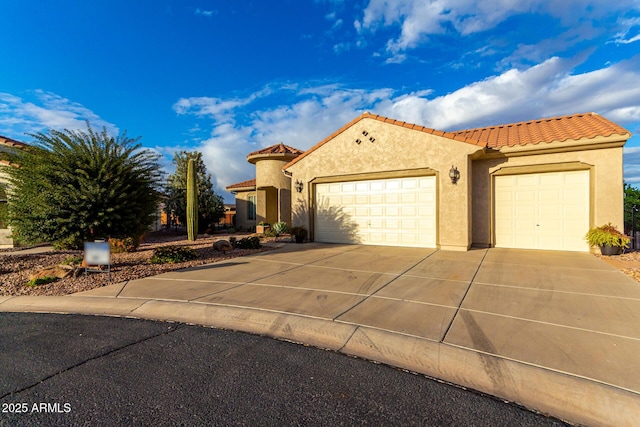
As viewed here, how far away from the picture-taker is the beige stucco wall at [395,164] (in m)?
10.9

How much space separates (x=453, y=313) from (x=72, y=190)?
9213 mm

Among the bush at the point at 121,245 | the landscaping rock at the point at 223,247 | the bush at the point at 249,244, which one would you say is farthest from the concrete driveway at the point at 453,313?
the bush at the point at 121,245

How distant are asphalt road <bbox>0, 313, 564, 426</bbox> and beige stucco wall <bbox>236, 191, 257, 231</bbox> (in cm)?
1889

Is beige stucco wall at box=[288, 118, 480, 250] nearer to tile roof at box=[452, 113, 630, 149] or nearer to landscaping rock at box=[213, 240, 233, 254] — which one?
tile roof at box=[452, 113, 630, 149]

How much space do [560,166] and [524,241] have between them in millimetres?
2761

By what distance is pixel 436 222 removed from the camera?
37.0ft

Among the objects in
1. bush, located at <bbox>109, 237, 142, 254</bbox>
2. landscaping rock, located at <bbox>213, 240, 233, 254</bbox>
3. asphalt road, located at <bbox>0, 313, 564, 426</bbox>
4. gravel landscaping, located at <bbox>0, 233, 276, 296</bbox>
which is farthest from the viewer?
bush, located at <bbox>109, 237, 142, 254</bbox>

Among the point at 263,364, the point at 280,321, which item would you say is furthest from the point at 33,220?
the point at 263,364

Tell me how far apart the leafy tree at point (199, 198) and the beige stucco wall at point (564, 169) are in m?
17.9

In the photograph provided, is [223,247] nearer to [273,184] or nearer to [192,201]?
[192,201]

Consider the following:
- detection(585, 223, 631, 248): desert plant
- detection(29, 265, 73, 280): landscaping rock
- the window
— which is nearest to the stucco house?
detection(585, 223, 631, 248): desert plant

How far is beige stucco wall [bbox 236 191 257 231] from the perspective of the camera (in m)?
23.0

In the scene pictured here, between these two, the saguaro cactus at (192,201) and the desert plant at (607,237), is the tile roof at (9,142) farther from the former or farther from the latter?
the desert plant at (607,237)

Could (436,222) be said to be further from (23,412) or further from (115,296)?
(23,412)
